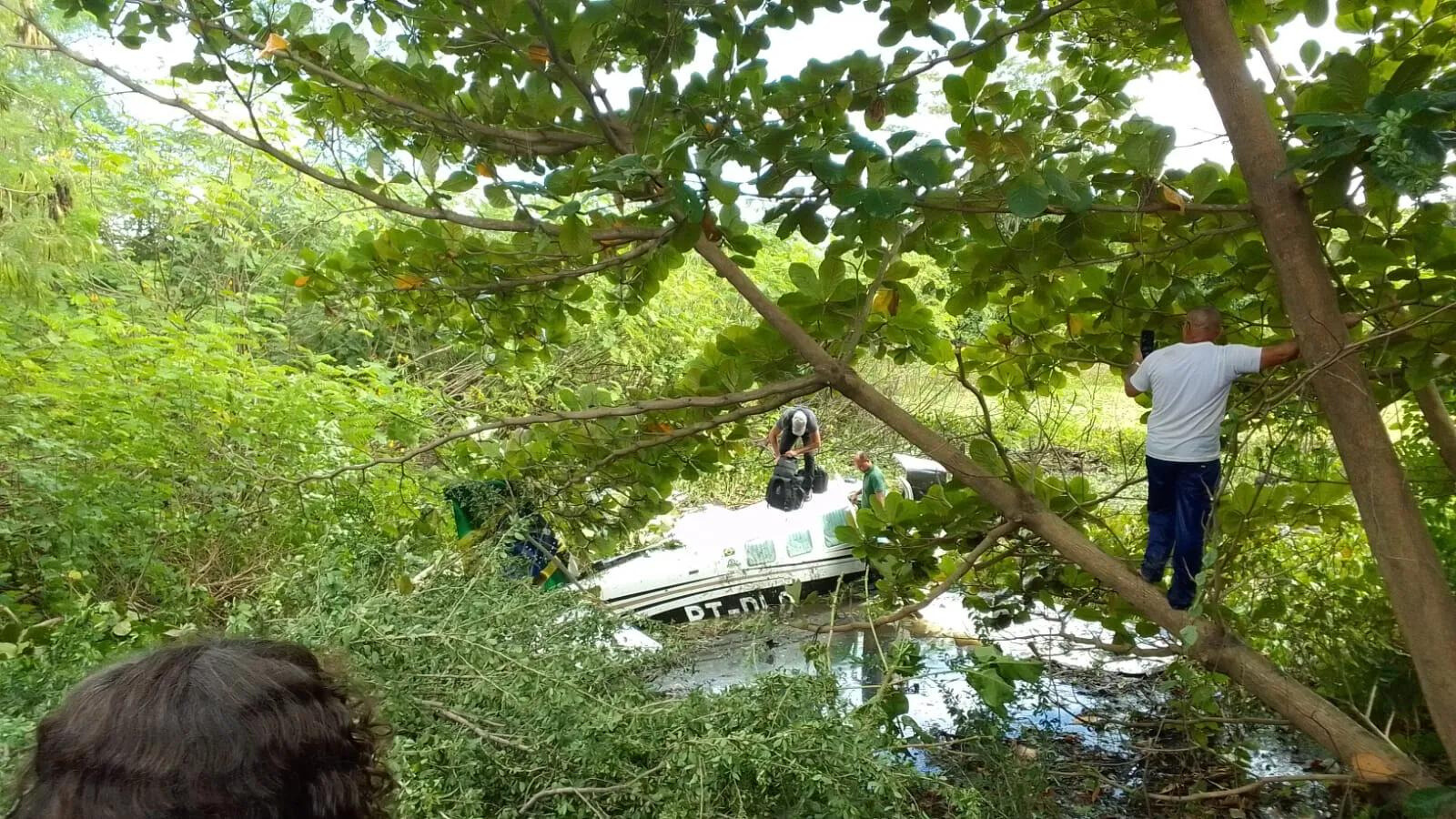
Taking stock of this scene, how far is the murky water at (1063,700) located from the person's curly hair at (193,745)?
4.76ft

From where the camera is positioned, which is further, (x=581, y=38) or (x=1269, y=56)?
(x=1269, y=56)

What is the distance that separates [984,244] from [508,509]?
70.7 inches

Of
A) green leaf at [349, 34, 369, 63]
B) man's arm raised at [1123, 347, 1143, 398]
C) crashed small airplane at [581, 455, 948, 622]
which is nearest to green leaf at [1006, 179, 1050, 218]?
man's arm raised at [1123, 347, 1143, 398]

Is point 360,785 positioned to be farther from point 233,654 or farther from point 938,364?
point 938,364

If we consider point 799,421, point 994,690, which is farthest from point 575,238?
point 799,421

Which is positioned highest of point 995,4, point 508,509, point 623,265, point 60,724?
point 995,4

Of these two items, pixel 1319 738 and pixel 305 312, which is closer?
pixel 1319 738

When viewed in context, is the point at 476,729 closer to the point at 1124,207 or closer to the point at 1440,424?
the point at 1124,207

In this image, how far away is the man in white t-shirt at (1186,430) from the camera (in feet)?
8.66

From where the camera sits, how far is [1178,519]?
2885 mm

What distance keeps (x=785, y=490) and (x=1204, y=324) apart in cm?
449

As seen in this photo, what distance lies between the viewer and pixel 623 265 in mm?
2572

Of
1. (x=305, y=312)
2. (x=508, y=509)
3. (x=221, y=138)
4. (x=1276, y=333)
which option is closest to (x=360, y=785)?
(x=508, y=509)

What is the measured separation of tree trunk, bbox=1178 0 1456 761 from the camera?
1816 millimetres
